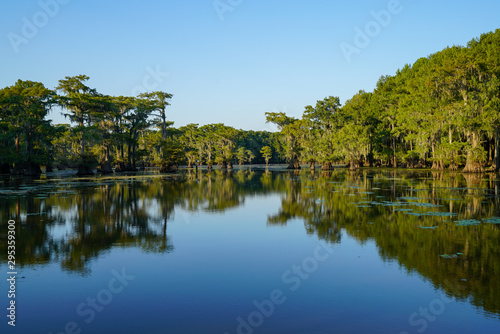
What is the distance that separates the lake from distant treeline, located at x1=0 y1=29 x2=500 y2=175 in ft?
96.6

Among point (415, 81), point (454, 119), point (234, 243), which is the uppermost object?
point (415, 81)

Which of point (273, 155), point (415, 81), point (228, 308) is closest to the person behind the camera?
point (228, 308)

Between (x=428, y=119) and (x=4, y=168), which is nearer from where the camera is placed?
(x=428, y=119)

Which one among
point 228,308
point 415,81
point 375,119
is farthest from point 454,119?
point 228,308

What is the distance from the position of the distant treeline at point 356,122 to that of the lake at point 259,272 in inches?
1160

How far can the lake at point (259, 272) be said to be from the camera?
5.68 m

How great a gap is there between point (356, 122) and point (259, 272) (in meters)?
64.8

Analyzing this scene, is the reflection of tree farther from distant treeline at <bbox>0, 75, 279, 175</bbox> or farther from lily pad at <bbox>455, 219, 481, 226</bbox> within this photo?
distant treeline at <bbox>0, 75, 279, 175</bbox>

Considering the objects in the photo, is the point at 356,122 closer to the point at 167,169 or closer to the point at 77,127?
the point at 167,169

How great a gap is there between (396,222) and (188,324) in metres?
10.3

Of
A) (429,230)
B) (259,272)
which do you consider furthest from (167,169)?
(259,272)

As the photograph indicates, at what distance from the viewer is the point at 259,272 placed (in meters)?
8.26

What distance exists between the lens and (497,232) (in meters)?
11.4

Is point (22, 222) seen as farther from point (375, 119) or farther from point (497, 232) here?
point (375, 119)
